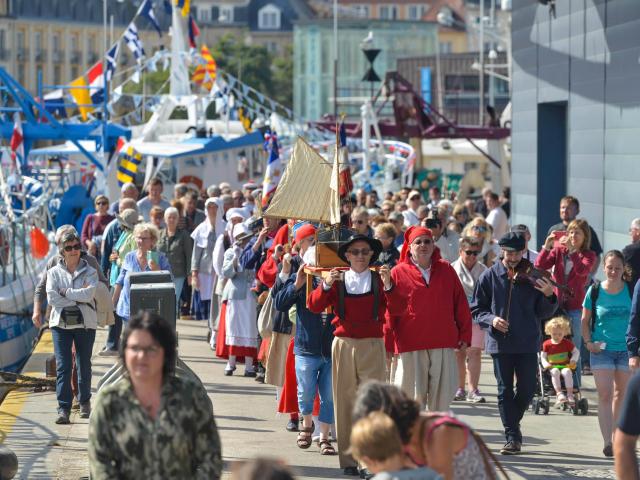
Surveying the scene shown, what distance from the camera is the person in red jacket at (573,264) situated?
13922mm

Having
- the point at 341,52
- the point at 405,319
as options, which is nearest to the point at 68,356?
the point at 405,319

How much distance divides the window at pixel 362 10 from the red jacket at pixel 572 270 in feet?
393

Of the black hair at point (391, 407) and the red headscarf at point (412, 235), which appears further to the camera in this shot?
the red headscarf at point (412, 235)

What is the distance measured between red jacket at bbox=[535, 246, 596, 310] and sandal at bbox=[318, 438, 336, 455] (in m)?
3.14

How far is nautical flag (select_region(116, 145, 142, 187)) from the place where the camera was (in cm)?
2931

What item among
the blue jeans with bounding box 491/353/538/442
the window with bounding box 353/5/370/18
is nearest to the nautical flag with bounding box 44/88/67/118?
the blue jeans with bounding box 491/353/538/442

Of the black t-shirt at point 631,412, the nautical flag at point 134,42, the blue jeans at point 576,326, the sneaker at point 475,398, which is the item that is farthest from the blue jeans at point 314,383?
the nautical flag at point 134,42

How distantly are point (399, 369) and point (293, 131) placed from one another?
36.6 meters

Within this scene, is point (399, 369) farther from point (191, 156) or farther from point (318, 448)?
point (191, 156)

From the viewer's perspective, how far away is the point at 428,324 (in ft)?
36.4

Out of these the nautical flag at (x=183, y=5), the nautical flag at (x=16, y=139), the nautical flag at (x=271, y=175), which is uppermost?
the nautical flag at (x=183, y=5)

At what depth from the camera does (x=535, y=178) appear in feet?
74.0

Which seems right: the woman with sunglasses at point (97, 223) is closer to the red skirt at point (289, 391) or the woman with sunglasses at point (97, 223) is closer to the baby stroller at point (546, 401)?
the baby stroller at point (546, 401)

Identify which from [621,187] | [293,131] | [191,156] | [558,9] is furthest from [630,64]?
[293,131]
